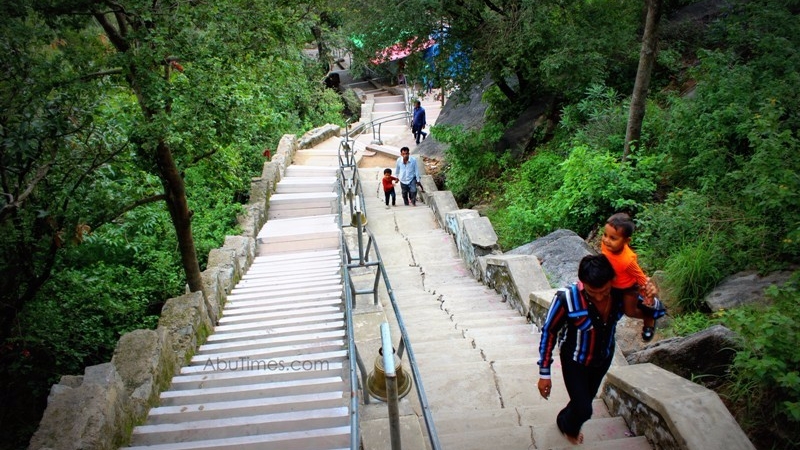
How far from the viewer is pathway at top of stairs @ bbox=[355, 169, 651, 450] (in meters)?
3.38

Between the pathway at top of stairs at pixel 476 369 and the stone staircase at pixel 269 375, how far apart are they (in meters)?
0.54

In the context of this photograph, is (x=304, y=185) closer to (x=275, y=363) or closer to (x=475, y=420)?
(x=275, y=363)

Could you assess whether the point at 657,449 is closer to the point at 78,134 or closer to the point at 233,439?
the point at 233,439

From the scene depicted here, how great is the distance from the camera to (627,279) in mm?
3080

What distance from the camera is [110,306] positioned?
277 inches

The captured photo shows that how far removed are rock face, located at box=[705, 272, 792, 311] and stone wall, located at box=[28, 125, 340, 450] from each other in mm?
5368

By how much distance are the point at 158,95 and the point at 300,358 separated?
311 centimetres

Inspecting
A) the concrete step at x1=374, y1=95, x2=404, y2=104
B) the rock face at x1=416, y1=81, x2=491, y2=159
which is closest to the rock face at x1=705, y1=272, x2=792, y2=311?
the rock face at x1=416, y1=81, x2=491, y2=159

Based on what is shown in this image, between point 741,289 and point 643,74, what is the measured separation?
368 cm

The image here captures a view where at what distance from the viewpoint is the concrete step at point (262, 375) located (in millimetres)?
4965

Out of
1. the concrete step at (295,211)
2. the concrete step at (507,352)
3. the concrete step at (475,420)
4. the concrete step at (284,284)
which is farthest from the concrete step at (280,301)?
the concrete step at (295,211)

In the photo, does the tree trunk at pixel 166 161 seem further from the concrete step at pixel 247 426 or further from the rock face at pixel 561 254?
the rock face at pixel 561 254

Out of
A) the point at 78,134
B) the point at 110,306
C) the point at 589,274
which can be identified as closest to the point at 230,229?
the point at 110,306

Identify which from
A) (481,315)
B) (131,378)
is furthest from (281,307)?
(481,315)
